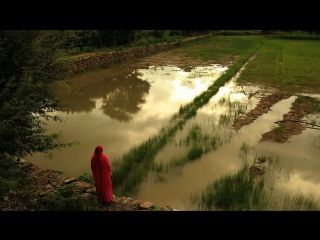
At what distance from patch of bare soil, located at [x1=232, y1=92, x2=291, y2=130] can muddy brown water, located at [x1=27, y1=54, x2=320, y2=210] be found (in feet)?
0.74

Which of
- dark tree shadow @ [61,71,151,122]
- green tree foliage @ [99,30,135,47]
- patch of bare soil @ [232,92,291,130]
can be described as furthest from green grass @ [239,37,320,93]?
green tree foliage @ [99,30,135,47]

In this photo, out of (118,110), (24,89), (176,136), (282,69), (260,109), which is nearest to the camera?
(24,89)

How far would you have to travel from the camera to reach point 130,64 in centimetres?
2050

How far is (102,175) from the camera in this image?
464 centimetres

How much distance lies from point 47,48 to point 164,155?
4.02 metres

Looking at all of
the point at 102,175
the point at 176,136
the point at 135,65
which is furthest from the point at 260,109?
the point at 135,65

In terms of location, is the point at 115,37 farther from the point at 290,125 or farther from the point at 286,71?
the point at 290,125

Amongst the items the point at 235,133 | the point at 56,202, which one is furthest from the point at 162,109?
the point at 56,202

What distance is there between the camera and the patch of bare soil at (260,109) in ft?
30.5

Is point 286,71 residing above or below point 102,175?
above

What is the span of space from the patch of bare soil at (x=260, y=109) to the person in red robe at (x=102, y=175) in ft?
18.3

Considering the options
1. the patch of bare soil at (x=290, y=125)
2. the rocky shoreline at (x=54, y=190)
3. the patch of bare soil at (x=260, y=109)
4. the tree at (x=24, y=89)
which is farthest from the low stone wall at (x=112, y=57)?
the patch of bare soil at (x=290, y=125)

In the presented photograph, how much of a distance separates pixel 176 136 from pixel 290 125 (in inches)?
162

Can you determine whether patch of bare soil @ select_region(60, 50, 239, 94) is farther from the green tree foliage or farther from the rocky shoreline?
the rocky shoreline
